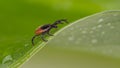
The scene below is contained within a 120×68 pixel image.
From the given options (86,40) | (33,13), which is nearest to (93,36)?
(86,40)

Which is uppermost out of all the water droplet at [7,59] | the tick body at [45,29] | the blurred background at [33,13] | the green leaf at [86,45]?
the blurred background at [33,13]

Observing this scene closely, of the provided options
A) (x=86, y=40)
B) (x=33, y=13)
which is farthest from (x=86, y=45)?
(x=33, y=13)

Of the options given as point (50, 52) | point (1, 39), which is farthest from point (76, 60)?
point (1, 39)

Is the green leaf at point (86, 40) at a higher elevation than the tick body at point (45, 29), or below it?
below

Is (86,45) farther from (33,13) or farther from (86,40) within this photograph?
(33,13)

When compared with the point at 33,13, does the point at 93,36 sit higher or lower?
lower

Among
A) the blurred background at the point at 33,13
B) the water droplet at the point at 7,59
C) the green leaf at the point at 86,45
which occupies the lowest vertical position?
the green leaf at the point at 86,45

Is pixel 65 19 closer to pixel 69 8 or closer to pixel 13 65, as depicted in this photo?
pixel 69 8
